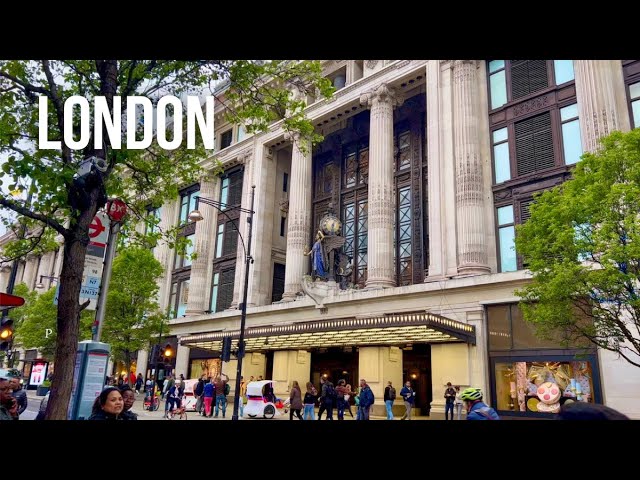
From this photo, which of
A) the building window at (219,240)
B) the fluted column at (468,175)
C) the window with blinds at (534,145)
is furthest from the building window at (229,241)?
the window with blinds at (534,145)

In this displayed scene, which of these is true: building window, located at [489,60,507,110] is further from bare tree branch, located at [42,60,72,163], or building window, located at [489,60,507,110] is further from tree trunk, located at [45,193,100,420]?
tree trunk, located at [45,193,100,420]

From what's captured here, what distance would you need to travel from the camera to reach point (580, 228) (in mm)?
16672

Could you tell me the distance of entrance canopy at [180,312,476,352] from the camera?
23438 mm

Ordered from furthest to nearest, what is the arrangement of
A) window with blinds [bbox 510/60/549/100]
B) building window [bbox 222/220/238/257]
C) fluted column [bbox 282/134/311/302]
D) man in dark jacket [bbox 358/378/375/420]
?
1. building window [bbox 222/220/238/257]
2. fluted column [bbox 282/134/311/302]
3. window with blinds [bbox 510/60/549/100]
4. man in dark jacket [bbox 358/378/375/420]

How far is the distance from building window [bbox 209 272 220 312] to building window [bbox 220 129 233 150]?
1242 cm

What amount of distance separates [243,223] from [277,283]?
5.53 meters

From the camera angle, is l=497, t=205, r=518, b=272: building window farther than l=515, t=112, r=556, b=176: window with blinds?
Yes

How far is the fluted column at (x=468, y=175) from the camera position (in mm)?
26047

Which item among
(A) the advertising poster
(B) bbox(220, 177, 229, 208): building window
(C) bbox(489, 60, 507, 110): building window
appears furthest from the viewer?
(B) bbox(220, 177, 229, 208): building window

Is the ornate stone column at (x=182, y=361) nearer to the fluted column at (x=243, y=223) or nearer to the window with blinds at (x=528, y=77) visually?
the fluted column at (x=243, y=223)

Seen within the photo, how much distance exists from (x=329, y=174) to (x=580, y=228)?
2614 cm

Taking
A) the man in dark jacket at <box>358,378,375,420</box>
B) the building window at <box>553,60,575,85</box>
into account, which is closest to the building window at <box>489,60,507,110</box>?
the building window at <box>553,60,575,85</box>

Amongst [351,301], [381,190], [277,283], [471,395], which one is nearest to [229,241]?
[277,283]
